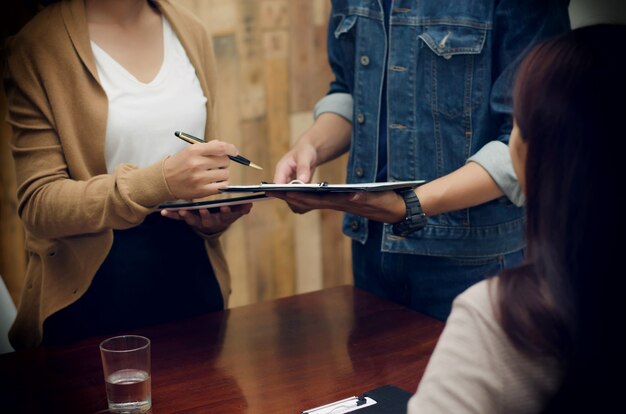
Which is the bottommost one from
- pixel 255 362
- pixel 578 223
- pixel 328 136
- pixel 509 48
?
pixel 255 362

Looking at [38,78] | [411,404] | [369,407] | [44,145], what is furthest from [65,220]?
[411,404]

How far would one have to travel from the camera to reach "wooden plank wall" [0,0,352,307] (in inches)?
115

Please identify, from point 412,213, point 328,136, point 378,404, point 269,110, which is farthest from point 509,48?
point 269,110

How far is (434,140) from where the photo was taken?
5.91ft

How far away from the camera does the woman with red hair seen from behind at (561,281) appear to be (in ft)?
2.68

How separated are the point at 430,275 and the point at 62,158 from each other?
2.94ft

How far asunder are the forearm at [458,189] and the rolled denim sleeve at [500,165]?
0.01 metres

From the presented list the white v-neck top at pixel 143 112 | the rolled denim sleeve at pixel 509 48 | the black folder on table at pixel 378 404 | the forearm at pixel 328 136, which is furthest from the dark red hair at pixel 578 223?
the forearm at pixel 328 136

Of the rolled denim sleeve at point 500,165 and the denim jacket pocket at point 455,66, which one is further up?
the denim jacket pocket at point 455,66

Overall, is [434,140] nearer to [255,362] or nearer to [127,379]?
[255,362]

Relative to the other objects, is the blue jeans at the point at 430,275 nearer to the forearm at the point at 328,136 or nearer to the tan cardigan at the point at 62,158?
the forearm at the point at 328,136

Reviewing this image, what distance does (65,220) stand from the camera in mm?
1629

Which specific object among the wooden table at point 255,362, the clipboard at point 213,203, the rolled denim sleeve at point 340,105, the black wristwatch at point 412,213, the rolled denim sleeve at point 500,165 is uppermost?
the rolled denim sleeve at point 340,105

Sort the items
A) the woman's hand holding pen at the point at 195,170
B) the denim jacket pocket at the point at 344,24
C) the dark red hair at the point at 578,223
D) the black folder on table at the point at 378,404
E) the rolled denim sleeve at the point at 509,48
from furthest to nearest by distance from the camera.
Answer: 1. the denim jacket pocket at the point at 344,24
2. the rolled denim sleeve at the point at 509,48
3. the woman's hand holding pen at the point at 195,170
4. the black folder on table at the point at 378,404
5. the dark red hair at the point at 578,223
